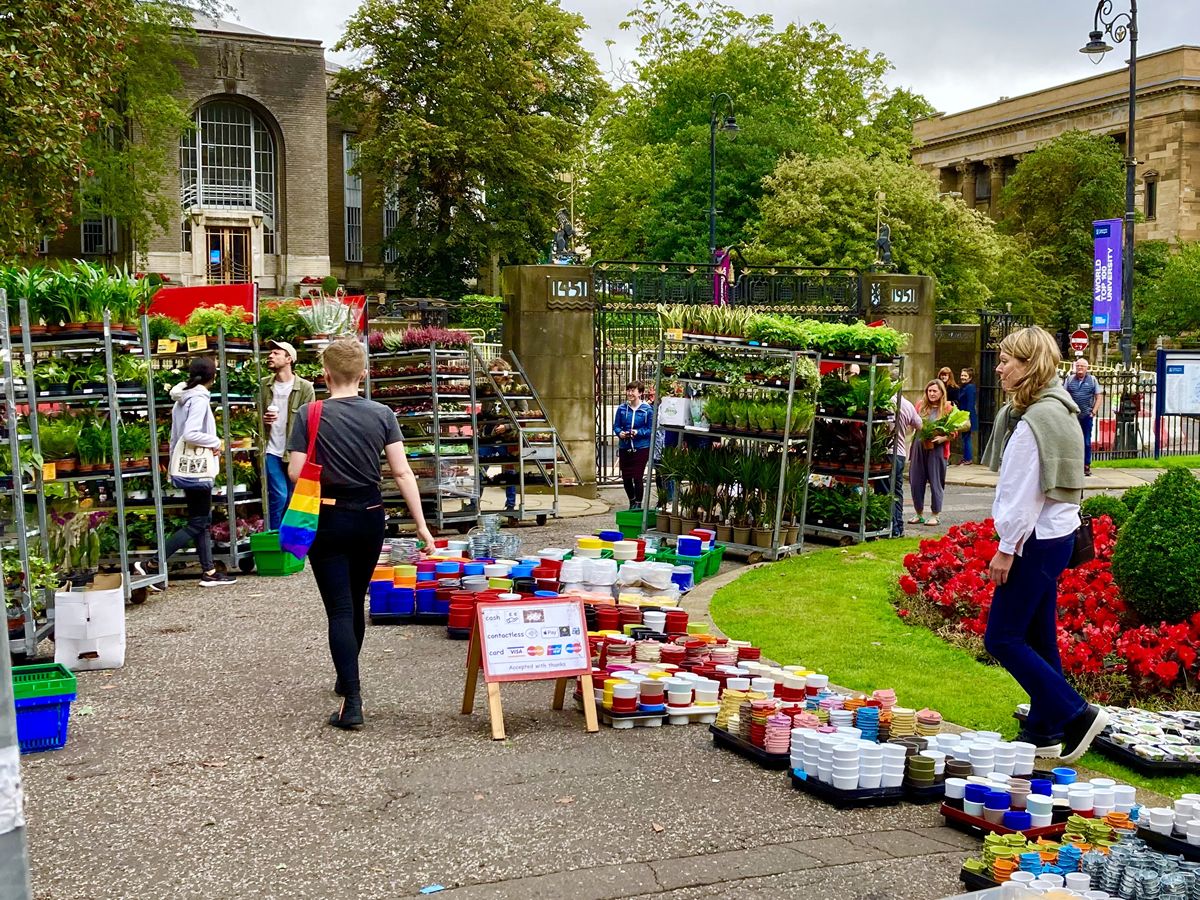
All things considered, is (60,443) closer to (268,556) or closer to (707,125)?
(268,556)

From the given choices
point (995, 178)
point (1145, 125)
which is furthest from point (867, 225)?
point (995, 178)

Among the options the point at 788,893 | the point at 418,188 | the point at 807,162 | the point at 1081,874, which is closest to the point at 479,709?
the point at 788,893

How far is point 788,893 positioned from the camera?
521cm

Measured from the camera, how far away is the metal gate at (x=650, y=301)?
21.4m

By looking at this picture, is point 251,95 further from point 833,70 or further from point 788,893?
point 788,893

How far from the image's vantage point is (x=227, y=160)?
211 ft

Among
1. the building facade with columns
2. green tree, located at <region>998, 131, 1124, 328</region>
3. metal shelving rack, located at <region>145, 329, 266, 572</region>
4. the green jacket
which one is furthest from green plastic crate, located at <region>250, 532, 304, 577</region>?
the building facade with columns

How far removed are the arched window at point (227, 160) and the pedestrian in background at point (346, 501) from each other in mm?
59388

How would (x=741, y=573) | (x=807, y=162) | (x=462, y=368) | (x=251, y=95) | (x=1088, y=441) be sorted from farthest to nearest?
1. (x=251, y=95)
2. (x=807, y=162)
3. (x=1088, y=441)
4. (x=462, y=368)
5. (x=741, y=573)

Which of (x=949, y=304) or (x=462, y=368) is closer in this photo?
(x=462, y=368)

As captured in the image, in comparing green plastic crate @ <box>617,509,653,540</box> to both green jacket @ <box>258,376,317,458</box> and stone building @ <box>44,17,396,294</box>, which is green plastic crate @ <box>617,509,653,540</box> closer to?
green jacket @ <box>258,376,317,458</box>

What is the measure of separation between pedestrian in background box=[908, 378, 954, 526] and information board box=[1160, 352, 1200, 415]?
15.0 ft

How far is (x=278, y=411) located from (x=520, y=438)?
413cm

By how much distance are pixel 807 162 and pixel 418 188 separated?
18081 mm
